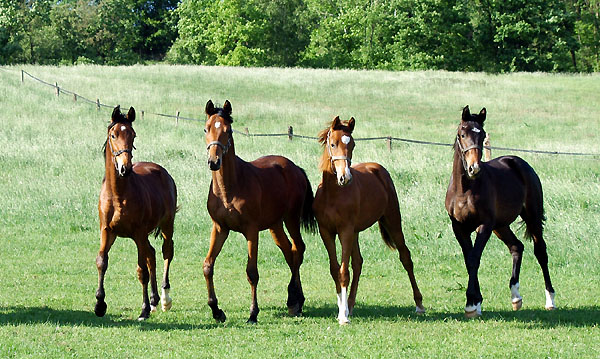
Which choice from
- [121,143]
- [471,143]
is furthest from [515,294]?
[121,143]

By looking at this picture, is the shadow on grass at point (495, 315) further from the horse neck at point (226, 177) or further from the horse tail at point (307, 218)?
the horse neck at point (226, 177)

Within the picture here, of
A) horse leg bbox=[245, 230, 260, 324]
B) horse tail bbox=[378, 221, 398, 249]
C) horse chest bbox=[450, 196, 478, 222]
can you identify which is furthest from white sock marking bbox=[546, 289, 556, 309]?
horse leg bbox=[245, 230, 260, 324]

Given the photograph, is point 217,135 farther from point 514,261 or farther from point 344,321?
point 514,261

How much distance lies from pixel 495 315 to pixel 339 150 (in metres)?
2.84

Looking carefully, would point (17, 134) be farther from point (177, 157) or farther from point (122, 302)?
point (122, 302)

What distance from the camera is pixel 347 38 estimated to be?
244ft

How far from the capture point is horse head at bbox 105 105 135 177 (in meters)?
8.16

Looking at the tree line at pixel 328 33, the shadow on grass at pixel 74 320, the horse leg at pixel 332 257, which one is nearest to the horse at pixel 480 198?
the horse leg at pixel 332 257

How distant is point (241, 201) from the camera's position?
8617 millimetres

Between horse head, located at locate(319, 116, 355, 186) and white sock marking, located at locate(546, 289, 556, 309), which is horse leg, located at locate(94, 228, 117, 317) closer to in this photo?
horse head, located at locate(319, 116, 355, 186)

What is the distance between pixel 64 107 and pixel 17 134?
6.07m

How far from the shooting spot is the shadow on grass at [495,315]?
8627mm

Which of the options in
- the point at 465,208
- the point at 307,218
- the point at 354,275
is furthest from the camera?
the point at 307,218

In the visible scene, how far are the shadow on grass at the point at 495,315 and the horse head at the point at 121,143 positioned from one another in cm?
290
